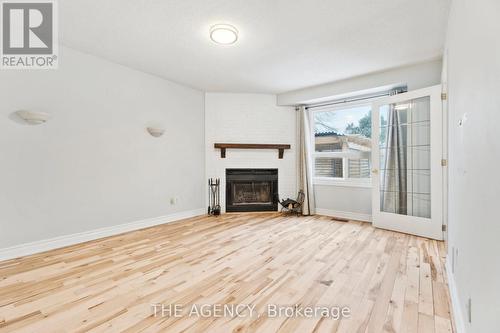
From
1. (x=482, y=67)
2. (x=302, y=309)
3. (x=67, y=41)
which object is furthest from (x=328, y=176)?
(x=67, y=41)

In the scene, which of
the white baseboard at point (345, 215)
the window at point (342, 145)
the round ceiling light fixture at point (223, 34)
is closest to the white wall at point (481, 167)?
the round ceiling light fixture at point (223, 34)

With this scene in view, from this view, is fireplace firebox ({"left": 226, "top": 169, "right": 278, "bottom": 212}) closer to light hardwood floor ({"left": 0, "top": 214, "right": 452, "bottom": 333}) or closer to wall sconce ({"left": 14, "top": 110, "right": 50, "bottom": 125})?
light hardwood floor ({"left": 0, "top": 214, "right": 452, "bottom": 333})

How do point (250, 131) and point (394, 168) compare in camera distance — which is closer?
point (394, 168)

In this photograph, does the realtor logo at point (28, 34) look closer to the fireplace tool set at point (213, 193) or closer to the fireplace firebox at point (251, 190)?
the fireplace tool set at point (213, 193)

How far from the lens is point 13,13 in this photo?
90.5 inches

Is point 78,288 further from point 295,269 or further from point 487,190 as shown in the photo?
point 487,190

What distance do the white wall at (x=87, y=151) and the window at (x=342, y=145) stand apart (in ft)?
8.90

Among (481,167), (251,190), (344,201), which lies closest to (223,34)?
(481,167)

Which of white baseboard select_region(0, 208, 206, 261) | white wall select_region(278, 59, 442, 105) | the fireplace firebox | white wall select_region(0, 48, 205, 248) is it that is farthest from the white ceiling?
white baseboard select_region(0, 208, 206, 261)

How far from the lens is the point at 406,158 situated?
11.5 feet

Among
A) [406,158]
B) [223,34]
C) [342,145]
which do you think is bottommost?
[406,158]

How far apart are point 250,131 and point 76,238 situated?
11.1 ft

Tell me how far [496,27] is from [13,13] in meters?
3.65

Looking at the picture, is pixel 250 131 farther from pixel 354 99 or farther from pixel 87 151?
pixel 87 151
